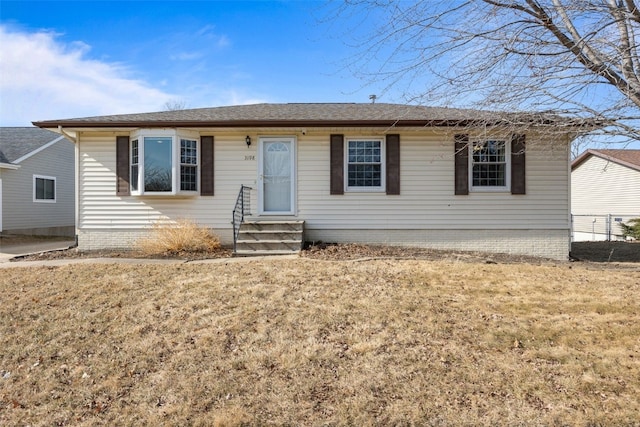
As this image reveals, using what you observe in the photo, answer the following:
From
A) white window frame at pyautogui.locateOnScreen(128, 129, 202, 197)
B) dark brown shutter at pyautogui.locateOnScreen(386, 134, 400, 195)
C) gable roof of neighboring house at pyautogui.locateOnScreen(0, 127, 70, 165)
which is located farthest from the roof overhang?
dark brown shutter at pyautogui.locateOnScreen(386, 134, 400, 195)

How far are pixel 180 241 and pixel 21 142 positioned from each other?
13850 mm

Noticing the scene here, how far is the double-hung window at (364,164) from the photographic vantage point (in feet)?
30.5

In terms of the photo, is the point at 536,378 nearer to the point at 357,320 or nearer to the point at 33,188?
the point at 357,320

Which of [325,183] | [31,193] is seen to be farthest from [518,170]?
[31,193]

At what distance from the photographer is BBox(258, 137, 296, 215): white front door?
9.45 m

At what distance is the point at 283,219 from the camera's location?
9500 millimetres

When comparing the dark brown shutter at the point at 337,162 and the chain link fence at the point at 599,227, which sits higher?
the dark brown shutter at the point at 337,162

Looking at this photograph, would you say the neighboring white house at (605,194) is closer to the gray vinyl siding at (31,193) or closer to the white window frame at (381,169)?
the white window frame at (381,169)

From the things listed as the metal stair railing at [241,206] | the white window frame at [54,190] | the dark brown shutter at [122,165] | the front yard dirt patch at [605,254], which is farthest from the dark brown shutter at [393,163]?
the white window frame at [54,190]

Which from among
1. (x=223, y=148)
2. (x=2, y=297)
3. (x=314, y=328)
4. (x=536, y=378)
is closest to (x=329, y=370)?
(x=314, y=328)

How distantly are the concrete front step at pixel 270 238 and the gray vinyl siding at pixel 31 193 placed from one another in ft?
40.5

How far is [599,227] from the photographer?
20.2 m

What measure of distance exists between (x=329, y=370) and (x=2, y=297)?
5.26 m

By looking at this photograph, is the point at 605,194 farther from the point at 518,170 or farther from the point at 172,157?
the point at 172,157
